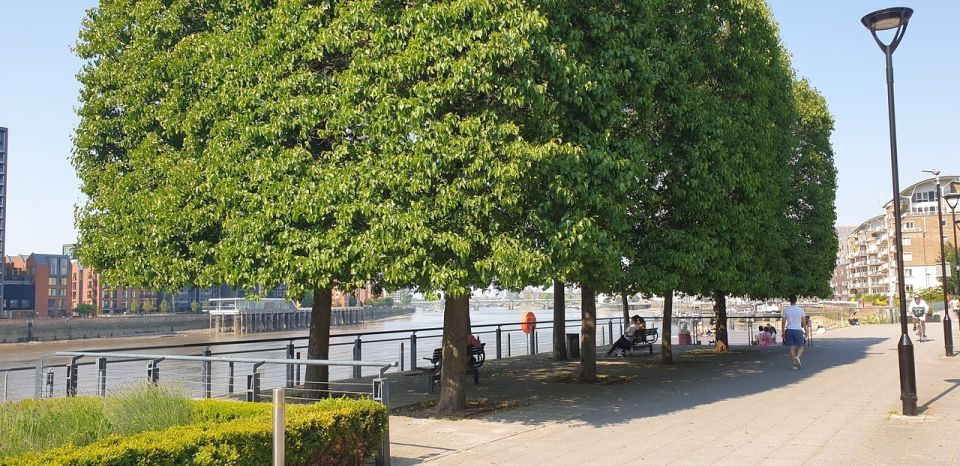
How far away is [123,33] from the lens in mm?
16609

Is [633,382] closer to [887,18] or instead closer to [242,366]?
[887,18]

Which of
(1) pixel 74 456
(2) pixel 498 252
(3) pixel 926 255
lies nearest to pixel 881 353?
(2) pixel 498 252

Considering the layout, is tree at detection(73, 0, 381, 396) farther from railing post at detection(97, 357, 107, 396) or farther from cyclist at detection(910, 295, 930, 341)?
cyclist at detection(910, 295, 930, 341)

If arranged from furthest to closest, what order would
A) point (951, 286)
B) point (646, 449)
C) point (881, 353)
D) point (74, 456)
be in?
point (951, 286)
point (881, 353)
point (646, 449)
point (74, 456)

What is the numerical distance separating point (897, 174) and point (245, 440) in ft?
35.6

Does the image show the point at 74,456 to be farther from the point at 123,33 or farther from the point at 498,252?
the point at 123,33

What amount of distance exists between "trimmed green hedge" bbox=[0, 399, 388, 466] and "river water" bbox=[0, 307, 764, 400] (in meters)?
2.13

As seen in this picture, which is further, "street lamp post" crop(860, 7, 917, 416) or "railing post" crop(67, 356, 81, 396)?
"railing post" crop(67, 356, 81, 396)

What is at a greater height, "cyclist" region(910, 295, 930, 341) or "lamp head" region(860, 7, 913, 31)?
"lamp head" region(860, 7, 913, 31)

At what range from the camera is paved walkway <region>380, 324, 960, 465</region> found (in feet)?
30.9

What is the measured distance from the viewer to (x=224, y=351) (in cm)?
3412

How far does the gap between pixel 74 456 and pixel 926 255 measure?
122 meters

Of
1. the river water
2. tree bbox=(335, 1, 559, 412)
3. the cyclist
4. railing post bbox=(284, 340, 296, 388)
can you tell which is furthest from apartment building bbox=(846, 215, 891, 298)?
tree bbox=(335, 1, 559, 412)

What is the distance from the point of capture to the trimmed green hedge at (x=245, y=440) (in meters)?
6.50
